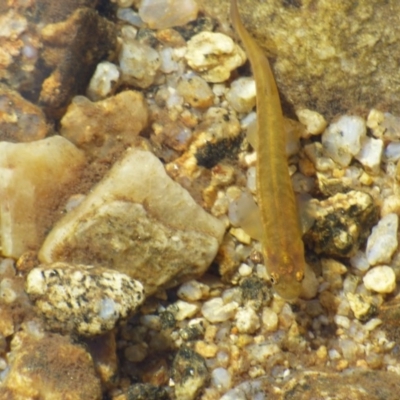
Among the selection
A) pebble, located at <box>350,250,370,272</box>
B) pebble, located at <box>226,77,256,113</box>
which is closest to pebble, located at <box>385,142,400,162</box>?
pebble, located at <box>350,250,370,272</box>

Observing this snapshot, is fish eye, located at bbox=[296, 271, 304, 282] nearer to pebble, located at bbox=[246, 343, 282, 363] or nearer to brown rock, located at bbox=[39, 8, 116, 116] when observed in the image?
pebble, located at bbox=[246, 343, 282, 363]

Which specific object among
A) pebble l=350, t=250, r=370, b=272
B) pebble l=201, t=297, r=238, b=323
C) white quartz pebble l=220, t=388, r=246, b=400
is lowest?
white quartz pebble l=220, t=388, r=246, b=400

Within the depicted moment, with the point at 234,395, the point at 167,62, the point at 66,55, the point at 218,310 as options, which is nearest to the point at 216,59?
the point at 167,62

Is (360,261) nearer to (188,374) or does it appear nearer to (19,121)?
(188,374)

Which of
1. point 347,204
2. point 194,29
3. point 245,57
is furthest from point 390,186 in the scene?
point 194,29

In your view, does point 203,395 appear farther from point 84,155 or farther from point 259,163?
point 84,155

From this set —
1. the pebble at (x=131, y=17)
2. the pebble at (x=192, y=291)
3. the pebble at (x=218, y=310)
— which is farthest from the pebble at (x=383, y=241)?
the pebble at (x=131, y=17)
